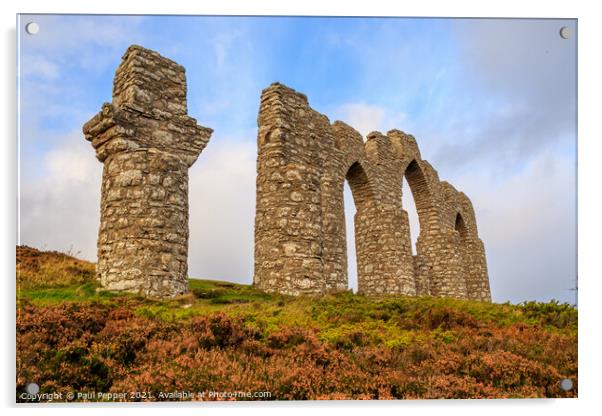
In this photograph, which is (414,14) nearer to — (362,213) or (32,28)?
(32,28)

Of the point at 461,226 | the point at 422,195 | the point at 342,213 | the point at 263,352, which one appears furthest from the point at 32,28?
the point at 461,226

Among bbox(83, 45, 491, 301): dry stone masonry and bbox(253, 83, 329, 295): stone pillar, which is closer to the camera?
bbox(83, 45, 491, 301): dry stone masonry

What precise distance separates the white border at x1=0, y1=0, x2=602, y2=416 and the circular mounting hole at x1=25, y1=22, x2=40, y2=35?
0.21 metres

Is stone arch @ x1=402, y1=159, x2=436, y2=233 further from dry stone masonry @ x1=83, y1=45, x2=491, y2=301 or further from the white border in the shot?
the white border

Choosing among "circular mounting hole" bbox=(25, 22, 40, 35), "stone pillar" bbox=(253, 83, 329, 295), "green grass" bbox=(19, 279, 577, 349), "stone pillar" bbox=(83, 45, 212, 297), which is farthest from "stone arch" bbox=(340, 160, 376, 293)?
"circular mounting hole" bbox=(25, 22, 40, 35)

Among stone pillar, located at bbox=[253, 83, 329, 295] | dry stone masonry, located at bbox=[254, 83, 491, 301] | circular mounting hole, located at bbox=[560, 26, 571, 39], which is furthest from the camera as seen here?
dry stone masonry, located at bbox=[254, 83, 491, 301]

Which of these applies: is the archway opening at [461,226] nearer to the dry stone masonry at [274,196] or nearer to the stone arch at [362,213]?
the dry stone masonry at [274,196]

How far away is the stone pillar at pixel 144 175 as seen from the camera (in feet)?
35.1

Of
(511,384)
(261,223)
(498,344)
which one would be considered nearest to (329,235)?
(261,223)

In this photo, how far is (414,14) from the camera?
30.1ft

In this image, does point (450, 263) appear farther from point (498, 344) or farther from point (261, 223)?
point (498, 344)

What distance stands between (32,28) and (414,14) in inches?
249

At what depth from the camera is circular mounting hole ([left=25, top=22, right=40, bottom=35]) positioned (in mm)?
8484

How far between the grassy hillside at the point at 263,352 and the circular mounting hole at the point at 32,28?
137 inches
